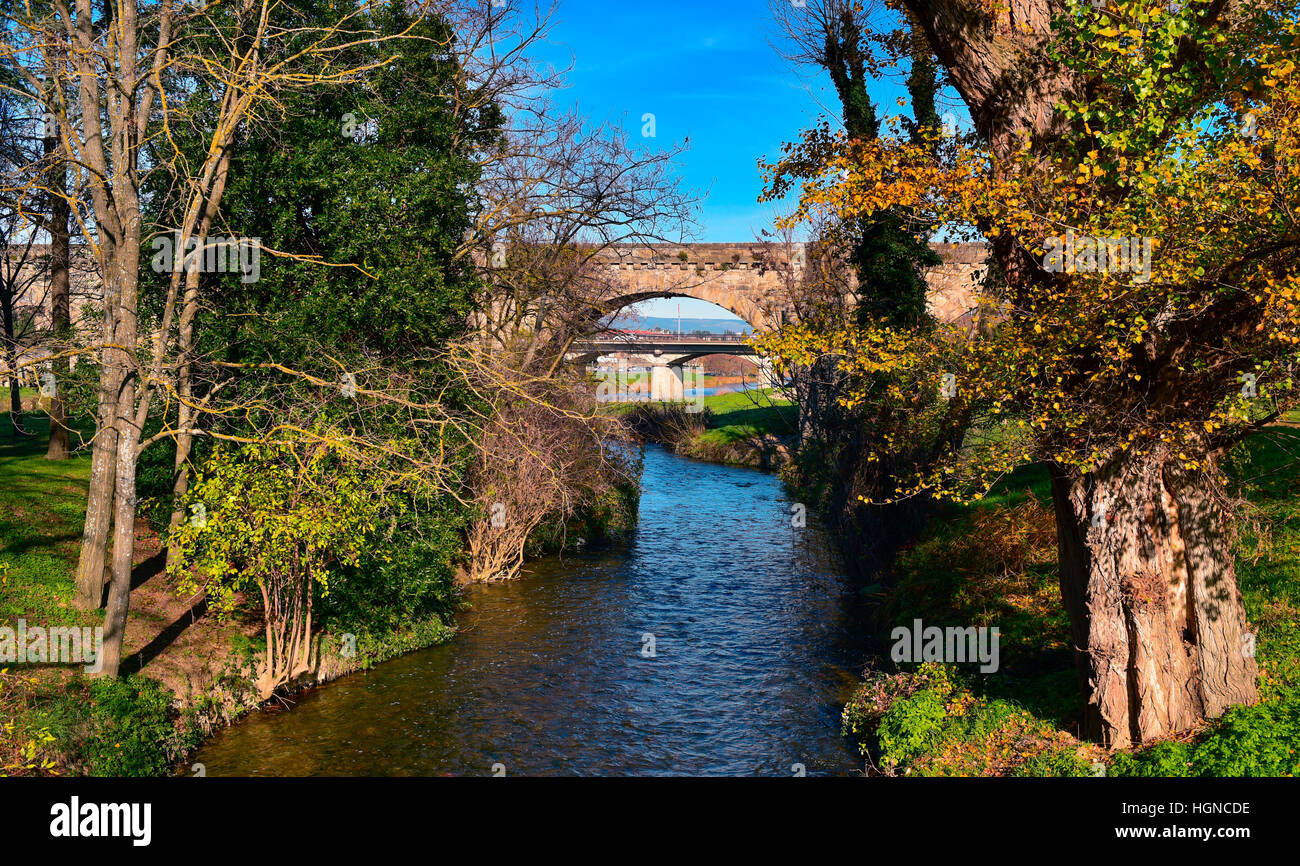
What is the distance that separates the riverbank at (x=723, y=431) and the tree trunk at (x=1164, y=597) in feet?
102

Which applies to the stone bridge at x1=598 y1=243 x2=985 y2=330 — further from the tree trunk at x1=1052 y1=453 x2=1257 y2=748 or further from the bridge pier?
the bridge pier

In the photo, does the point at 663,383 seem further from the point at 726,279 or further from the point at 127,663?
the point at 127,663

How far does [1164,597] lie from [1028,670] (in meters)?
A: 3.78

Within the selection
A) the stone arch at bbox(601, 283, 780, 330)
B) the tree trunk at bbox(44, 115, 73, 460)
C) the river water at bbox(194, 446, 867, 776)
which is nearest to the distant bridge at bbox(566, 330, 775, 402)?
the stone arch at bbox(601, 283, 780, 330)

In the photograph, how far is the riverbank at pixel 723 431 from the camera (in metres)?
44.8

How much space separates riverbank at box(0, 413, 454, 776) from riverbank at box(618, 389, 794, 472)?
87.4ft

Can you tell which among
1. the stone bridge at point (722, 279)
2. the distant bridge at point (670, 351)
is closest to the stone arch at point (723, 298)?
the stone bridge at point (722, 279)

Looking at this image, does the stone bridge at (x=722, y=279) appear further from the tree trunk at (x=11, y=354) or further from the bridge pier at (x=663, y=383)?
the bridge pier at (x=663, y=383)

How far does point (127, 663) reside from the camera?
1380cm

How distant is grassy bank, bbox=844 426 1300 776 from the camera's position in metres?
9.62

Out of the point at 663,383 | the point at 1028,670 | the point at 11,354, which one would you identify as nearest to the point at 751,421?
the point at 663,383

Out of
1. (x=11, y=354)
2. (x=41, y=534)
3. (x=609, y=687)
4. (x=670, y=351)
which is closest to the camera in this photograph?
(x=11, y=354)

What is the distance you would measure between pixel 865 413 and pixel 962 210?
10023mm
